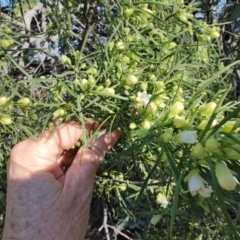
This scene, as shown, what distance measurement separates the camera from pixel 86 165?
4.50 ft

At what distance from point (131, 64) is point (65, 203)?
453 mm

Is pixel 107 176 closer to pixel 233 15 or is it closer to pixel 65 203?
pixel 65 203

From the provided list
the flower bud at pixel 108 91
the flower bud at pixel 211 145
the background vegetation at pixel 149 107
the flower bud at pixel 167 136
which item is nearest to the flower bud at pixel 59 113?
the background vegetation at pixel 149 107

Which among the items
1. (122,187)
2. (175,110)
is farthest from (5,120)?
(122,187)

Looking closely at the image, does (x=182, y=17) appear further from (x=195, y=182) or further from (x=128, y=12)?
(x=195, y=182)

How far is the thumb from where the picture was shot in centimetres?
130

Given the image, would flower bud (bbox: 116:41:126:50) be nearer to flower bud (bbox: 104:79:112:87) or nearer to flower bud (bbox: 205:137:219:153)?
flower bud (bbox: 104:79:112:87)

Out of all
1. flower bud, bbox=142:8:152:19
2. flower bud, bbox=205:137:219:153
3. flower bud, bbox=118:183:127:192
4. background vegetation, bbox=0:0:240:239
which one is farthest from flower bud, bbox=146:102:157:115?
flower bud, bbox=118:183:127:192

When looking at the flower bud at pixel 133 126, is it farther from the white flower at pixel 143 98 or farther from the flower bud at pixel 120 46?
the flower bud at pixel 120 46

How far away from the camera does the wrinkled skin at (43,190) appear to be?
1365mm

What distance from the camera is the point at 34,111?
137cm

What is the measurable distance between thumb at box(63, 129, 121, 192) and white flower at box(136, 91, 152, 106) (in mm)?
162

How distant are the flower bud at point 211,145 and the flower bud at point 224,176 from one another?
0.03m

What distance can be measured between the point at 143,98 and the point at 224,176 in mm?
396
